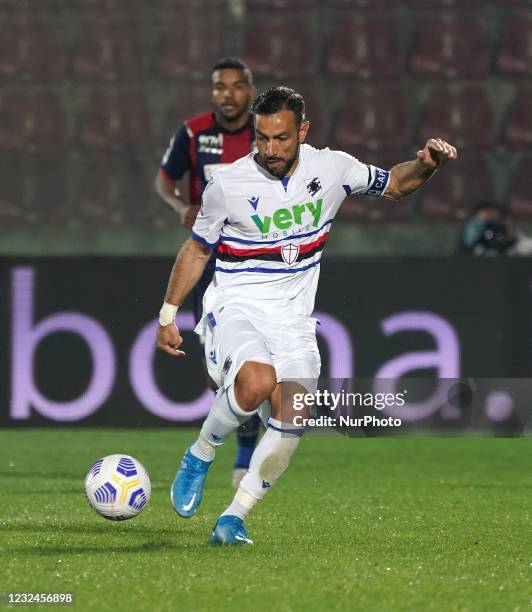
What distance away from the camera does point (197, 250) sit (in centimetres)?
568

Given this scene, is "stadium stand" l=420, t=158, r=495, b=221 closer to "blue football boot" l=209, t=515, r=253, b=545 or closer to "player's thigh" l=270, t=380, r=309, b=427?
"player's thigh" l=270, t=380, r=309, b=427

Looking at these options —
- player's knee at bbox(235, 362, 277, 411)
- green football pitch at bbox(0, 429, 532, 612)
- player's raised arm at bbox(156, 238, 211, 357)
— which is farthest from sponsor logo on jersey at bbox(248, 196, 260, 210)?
green football pitch at bbox(0, 429, 532, 612)

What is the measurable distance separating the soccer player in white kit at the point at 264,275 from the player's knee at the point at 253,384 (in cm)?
2

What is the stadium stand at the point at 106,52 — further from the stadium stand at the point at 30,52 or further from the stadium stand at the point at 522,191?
the stadium stand at the point at 522,191

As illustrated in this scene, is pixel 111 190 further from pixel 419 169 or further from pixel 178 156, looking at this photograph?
pixel 419 169

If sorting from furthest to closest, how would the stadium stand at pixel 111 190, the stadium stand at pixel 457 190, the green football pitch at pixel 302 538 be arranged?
1. the stadium stand at pixel 457 190
2. the stadium stand at pixel 111 190
3. the green football pitch at pixel 302 538

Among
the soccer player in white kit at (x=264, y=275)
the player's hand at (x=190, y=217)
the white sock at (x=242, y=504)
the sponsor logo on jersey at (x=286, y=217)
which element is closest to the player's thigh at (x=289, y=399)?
the soccer player in white kit at (x=264, y=275)

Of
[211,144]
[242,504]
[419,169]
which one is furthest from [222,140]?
[242,504]

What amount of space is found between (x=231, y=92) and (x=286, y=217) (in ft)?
7.13

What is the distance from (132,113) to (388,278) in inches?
110

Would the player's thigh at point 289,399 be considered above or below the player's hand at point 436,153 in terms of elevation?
below

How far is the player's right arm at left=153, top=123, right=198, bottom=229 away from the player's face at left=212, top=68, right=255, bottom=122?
0.91 ft

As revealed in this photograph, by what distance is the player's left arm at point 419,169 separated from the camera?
566 centimetres

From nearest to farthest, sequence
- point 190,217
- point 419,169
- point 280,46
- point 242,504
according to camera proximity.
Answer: point 242,504, point 419,169, point 190,217, point 280,46
